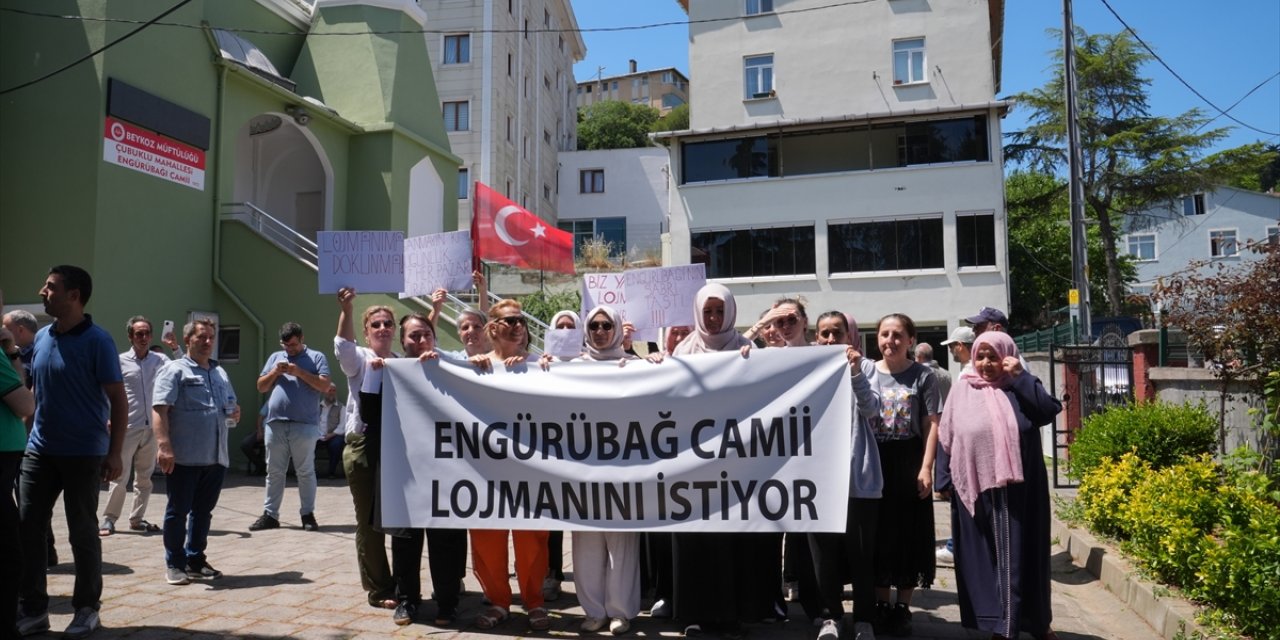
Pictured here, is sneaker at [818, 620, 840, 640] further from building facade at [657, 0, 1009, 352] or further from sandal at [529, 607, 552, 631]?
building facade at [657, 0, 1009, 352]

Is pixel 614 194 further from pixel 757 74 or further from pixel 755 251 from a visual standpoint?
pixel 755 251

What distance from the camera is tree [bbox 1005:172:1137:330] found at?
35.5m

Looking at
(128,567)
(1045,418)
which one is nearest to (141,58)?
(128,567)

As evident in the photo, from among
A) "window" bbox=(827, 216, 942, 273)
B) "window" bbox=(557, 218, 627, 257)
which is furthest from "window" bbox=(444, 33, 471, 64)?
"window" bbox=(827, 216, 942, 273)

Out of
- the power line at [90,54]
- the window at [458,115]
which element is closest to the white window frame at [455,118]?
the window at [458,115]

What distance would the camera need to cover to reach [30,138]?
1401 cm

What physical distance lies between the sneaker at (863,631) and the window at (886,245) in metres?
22.0

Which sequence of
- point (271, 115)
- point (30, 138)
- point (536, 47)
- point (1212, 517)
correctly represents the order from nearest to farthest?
point (1212, 517) → point (30, 138) → point (271, 115) → point (536, 47)

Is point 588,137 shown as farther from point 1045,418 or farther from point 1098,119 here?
point 1045,418

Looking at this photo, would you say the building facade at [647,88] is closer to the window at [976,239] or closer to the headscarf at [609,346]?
the window at [976,239]

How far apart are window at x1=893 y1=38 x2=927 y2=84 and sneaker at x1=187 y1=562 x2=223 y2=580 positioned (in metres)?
25.5

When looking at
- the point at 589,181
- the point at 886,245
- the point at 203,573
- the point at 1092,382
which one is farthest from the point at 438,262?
the point at 589,181

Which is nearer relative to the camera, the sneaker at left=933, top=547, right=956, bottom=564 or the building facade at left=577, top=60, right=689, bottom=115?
the sneaker at left=933, top=547, right=956, bottom=564

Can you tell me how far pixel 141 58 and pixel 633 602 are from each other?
13.4 meters
